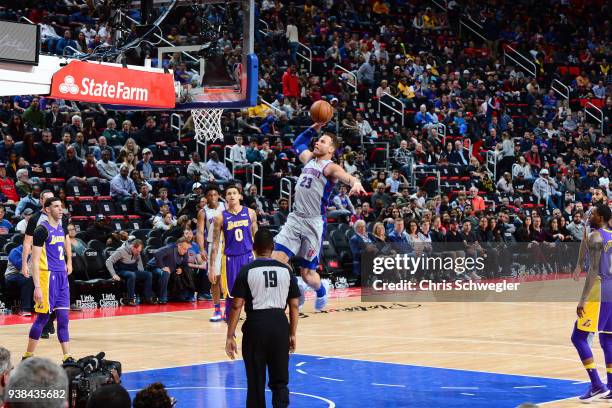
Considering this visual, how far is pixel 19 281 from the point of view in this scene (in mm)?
14984

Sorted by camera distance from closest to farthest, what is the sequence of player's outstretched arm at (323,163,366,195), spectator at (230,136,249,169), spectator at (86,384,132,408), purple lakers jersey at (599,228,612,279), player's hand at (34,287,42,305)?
spectator at (86,384,132,408) < player's outstretched arm at (323,163,366,195) < purple lakers jersey at (599,228,612,279) < player's hand at (34,287,42,305) < spectator at (230,136,249,169)

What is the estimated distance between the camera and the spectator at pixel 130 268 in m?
15.9

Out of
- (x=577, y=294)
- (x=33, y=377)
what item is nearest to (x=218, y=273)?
(x=577, y=294)

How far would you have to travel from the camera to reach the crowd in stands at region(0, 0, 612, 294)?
17875 mm

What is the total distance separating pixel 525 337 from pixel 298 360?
359cm

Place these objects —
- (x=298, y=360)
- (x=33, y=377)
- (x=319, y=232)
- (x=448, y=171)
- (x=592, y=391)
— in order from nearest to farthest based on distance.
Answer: (x=33, y=377), (x=592, y=391), (x=319, y=232), (x=298, y=360), (x=448, y=171)

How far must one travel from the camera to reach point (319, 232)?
9.88 m

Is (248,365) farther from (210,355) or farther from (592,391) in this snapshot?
(210,355)

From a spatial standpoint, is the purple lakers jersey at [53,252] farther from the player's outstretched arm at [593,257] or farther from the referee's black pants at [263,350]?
the player's outstretched arm at [593,257]

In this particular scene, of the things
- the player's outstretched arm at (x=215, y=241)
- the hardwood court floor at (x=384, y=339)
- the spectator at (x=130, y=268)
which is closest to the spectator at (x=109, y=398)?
the hardwood court floor at (x=384, y=339)

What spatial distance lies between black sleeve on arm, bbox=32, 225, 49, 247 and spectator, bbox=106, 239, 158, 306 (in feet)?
17.4

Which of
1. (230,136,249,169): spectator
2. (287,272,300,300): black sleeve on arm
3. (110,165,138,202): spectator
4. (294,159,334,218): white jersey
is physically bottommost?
(287,272,300,300): black sleeve on arm

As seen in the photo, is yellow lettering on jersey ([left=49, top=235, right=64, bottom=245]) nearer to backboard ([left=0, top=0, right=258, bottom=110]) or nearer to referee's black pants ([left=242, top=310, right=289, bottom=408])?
backboard ([left=0, top=0, right=258, bottom=110])

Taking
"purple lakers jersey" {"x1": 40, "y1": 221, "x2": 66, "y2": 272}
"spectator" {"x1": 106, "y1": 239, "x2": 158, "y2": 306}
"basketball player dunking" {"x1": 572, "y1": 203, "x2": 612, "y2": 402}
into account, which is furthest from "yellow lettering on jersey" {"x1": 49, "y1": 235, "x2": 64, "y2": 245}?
"basketball player dunking" {"x1": 572, "y1": 203, "x2": 612, "y2": 402}
